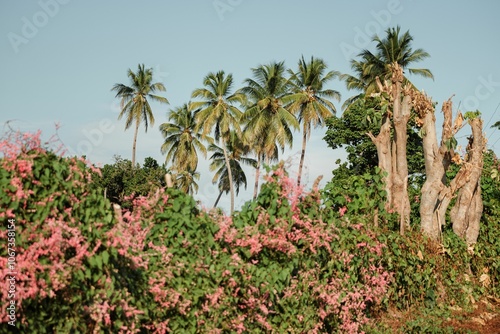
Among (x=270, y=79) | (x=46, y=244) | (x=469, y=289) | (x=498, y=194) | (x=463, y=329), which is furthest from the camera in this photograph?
(x=270, y=79)

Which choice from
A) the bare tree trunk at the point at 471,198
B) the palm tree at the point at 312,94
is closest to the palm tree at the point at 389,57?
the palm tree at the point at 312,94

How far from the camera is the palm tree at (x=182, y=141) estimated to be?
57.4 meters

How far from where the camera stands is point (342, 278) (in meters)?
9.69

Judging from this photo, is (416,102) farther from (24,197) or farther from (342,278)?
(24,197)

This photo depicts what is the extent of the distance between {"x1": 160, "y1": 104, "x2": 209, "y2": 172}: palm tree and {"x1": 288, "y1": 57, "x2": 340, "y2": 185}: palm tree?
11.7 metres

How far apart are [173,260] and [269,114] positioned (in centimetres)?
4140

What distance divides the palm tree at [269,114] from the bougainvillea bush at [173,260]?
1437 inches

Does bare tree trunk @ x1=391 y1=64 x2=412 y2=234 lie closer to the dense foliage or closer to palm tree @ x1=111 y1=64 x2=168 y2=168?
the dense foliage

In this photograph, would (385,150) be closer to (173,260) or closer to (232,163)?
(173,260)

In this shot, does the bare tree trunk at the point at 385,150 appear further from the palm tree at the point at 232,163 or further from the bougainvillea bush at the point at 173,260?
the palm tree at the point at 232,163

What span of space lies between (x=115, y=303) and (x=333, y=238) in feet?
14.7

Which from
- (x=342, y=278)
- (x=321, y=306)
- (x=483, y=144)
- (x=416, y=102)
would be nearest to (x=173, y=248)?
(x=321, y=306)

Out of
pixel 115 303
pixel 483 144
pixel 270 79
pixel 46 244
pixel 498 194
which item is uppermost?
pixel 270 79

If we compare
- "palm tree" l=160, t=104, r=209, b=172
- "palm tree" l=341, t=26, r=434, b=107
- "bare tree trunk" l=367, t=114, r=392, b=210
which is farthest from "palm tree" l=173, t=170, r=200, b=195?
"bare tree trunk" l=367, t=114, r=392, b=210
